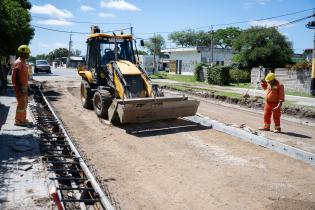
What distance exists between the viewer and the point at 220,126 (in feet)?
35.9

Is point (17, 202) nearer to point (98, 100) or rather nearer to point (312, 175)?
point (312, 175)

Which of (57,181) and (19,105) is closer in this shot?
(57,181)

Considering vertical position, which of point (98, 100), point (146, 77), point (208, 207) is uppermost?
point (146, 77)

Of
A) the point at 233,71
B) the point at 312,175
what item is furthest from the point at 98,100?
the point at 233,71

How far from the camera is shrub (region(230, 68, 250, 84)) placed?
110 feet

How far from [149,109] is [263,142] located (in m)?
3.34

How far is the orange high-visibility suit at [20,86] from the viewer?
33.3ft

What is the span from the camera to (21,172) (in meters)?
6.64

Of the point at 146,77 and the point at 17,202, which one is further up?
the point at 146,77

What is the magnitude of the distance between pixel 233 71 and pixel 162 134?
24.7m

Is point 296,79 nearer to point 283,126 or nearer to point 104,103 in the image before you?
point 283,126

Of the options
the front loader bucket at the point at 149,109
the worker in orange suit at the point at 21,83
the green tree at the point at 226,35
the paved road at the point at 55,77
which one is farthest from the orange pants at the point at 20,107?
the green tree at the point at 226,35

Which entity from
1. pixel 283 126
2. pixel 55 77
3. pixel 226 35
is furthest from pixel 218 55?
pixel 283 126

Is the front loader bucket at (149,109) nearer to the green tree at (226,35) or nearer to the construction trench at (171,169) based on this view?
the construction trench at (171,169)
